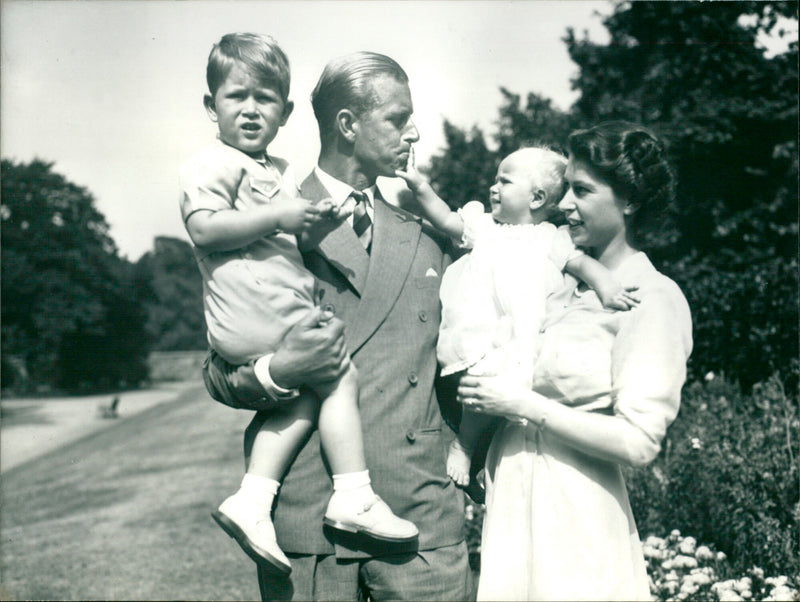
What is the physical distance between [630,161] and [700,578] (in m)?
3.52

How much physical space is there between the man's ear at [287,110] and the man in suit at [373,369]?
16 cm

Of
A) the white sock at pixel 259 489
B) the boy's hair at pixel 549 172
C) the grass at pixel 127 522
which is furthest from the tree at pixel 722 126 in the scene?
the white sock at pixel 259 489

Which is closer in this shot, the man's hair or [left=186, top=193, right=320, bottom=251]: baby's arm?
[left=186, top=193, right=320, bottom=251]: baby's arm

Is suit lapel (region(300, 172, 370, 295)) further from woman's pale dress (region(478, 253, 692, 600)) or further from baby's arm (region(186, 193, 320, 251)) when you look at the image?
woman's pale dress (region(478, 253, 692, 600))

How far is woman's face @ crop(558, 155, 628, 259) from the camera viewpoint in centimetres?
267

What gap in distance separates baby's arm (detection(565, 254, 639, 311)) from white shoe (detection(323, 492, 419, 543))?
985 millimetres

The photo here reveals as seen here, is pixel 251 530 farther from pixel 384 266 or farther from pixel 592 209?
pixel 592 209

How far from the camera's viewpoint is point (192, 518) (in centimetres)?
1455

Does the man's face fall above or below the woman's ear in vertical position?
above

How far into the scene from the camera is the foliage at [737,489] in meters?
5.81

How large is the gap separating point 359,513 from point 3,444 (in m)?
28.3

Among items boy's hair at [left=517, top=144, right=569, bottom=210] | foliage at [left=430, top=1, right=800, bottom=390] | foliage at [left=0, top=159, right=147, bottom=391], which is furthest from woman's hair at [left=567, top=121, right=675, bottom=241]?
foliage at [left=0, top=159, right=147, bottom=391]

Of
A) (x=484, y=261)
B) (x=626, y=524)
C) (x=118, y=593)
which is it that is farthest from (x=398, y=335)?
(x=118, y=593)

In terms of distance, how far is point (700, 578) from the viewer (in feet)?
16.8
